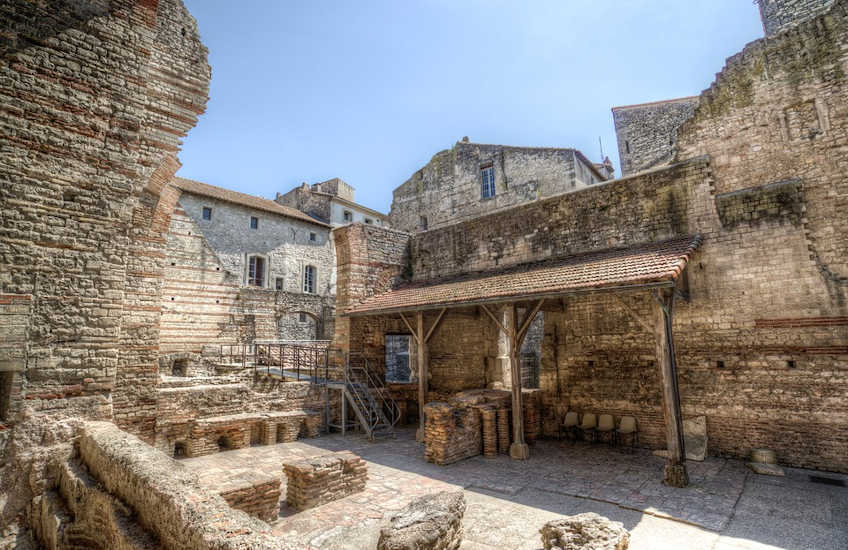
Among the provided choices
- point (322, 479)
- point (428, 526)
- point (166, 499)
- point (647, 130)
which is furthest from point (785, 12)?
point (166, 499)

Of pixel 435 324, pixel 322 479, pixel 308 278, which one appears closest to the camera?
pixel 322 479

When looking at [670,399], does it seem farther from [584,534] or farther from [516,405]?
[584,534]

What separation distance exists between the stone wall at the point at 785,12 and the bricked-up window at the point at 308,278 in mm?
23695

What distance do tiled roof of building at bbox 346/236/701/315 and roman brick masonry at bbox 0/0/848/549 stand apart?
7 cm

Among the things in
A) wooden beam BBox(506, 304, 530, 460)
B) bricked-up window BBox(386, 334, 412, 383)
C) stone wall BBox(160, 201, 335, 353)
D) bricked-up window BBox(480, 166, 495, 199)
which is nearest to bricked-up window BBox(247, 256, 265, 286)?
stone wall BBox(160, 201, 335, 353)

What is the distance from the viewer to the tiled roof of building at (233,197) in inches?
836

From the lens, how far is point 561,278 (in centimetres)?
832

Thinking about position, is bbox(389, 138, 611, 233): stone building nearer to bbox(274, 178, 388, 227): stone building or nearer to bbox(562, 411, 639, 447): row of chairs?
bbox(274, 178, 388, 227): stone building

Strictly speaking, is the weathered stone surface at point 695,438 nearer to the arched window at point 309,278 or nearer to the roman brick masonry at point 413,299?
the roman brick masonry at point 413,299

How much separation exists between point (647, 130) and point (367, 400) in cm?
1594

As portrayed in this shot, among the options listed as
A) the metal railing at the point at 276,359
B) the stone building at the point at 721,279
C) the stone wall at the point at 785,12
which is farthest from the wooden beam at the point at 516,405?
the stone wall at the point at 785,12

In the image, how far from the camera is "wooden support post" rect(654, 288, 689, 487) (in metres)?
6.50

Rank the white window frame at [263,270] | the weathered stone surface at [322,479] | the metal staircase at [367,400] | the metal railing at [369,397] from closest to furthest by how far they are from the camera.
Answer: the weathered stone surface at [322,479] → the metal staircase at [367,400] → the metal railing at [369,397] → the white window frame at [263,270]

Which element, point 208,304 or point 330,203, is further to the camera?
point 330,203
